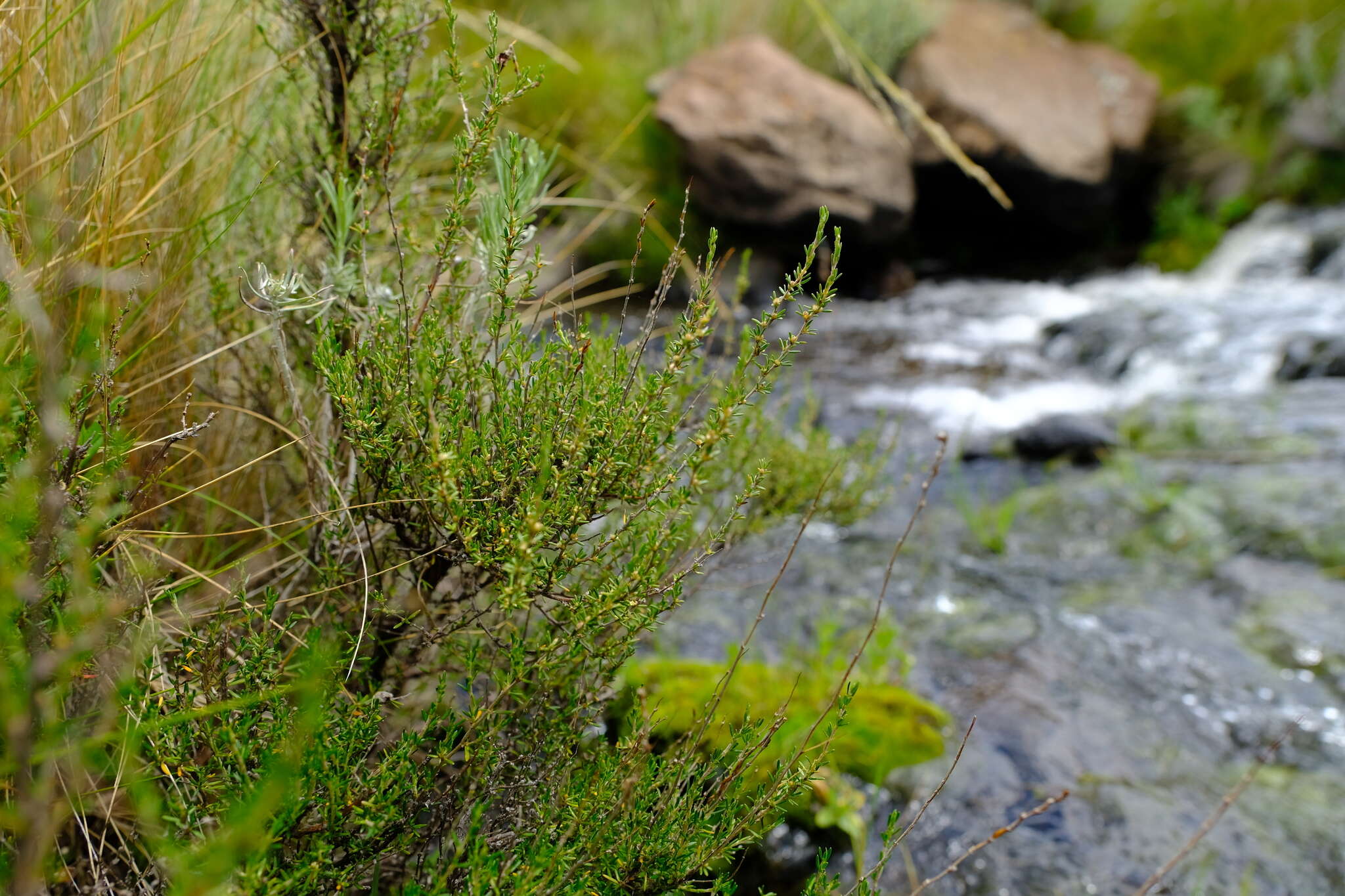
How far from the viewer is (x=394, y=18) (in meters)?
1.65

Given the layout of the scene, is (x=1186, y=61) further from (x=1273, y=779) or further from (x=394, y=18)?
(x=394, y=18)

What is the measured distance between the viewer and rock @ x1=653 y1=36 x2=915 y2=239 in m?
7.69

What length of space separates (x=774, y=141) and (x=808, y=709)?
644cm

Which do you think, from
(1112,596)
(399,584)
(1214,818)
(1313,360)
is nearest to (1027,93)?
(1313,360)

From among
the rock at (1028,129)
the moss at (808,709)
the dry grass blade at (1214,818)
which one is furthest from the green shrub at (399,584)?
the rock at (1028,129)

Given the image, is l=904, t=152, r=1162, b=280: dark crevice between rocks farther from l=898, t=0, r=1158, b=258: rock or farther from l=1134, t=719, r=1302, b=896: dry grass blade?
l=1134, t=719, r=1302, b=896: dry grass blade

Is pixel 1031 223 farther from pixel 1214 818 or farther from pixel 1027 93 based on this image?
pixel 1214 818

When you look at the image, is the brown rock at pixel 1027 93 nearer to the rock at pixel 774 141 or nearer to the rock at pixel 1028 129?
the rock at pixel 1028 129

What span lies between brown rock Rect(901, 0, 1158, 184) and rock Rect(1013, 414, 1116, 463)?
422cm

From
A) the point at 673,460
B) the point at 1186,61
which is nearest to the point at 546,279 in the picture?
the point at 673,460

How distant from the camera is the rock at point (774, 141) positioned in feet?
25.2

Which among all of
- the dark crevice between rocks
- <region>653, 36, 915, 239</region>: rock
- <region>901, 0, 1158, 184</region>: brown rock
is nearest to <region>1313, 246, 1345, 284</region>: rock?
the dark crevice between rocks

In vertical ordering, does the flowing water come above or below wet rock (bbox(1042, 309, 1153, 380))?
above

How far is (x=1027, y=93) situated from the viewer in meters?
9.39
